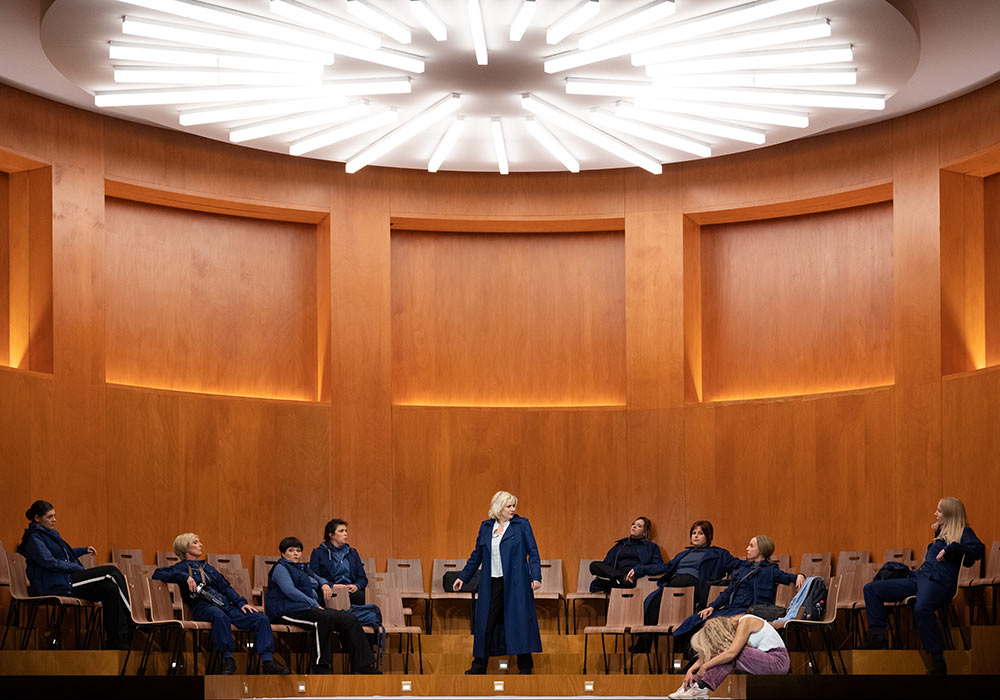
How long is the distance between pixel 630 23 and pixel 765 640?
396cm

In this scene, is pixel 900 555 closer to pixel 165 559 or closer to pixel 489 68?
pixel 489 68

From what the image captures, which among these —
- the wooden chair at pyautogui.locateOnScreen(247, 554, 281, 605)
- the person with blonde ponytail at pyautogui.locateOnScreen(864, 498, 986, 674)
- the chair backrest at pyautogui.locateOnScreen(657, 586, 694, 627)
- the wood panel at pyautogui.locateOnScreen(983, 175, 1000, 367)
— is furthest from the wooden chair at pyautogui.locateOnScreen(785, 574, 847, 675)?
the wooden chair at pyautogui.locateOnScreen(247, 554, 281, 605)

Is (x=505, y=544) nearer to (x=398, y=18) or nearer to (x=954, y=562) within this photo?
(x=954, y=562)

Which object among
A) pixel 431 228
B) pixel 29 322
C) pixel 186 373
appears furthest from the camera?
pixel 431 228

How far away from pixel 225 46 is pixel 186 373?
4152 mm

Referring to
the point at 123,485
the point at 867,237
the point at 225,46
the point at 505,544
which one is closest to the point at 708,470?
the point at 867,237

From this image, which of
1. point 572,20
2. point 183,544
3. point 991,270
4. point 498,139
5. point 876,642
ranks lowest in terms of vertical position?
Result: point 876,642

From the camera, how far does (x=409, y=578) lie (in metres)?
11.2

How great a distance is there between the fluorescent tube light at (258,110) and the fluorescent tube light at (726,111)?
7.95ft

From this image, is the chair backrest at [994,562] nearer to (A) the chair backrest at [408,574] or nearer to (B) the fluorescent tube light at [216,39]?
(A) the chair backrest at [408,574]

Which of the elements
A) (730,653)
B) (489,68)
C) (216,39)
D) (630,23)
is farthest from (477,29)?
(730,653)

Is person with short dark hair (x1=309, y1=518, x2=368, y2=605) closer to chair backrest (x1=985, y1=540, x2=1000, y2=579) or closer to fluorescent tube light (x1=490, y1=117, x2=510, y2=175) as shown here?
fluorescent tube light (x1=490, y1=117, x2=510, y2=175)

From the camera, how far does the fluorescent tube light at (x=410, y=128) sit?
10.0 meters

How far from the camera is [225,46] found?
8.48 m
